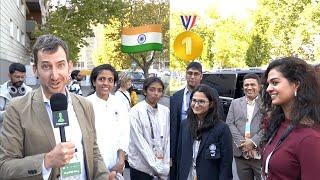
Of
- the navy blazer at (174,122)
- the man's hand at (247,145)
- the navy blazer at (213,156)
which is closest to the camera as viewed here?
the navy blazer at (213,156)

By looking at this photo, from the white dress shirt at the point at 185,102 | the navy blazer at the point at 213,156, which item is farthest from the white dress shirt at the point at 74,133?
the white dress shirt at the point at 185,102

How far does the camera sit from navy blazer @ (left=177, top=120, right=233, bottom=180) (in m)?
4.20

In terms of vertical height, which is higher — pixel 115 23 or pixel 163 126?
pixel 115 23

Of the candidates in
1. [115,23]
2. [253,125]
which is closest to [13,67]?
[115,23]

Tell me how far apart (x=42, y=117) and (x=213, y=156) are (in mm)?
2352

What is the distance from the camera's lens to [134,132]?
4918 millimetres

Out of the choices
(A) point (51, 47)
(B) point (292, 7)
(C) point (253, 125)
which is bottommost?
(C) point (253, 125)

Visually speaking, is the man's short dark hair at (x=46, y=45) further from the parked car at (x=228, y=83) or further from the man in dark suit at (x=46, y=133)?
the parked car at (x=228, y=83)

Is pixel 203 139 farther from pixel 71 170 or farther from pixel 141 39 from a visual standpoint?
pixel 71 170

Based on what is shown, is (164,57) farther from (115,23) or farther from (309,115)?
(309,115)

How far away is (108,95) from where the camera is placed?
448cm

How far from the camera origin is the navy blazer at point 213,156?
4203 mm

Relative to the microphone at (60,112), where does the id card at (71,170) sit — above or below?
below

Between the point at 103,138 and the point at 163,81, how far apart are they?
1.41 meters
